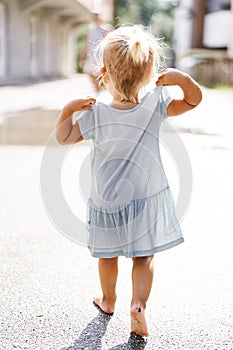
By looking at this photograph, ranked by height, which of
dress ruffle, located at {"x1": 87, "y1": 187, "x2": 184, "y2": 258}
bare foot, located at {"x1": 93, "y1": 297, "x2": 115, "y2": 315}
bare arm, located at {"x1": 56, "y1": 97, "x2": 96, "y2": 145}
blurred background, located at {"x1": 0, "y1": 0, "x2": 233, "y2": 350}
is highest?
bare arm, located at {"x1": 56, "y1": 97, "x2": 96, "y2": 145}

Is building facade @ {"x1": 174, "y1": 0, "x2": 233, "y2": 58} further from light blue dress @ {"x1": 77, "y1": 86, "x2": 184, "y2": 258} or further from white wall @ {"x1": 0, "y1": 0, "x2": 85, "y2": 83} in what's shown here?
light blue dress @ {"x1": 77, "y1": 86, "x2": 184, "y2": 258}

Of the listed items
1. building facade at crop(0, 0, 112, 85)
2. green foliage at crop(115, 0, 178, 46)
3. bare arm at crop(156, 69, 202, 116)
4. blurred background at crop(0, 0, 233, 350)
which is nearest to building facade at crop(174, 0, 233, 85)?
building facade at crop(0, 0, 112, 85)

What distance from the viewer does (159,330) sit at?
101 inches

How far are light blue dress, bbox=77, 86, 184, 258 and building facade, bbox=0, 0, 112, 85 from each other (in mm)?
17134

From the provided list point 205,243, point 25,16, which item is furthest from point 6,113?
point 25,16

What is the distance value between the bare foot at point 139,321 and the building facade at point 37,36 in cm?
1727

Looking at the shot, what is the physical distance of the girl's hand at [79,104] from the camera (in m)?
2.42

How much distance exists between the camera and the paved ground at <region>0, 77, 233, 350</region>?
2.48 metres

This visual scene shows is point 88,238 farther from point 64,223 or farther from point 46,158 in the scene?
point 46,158

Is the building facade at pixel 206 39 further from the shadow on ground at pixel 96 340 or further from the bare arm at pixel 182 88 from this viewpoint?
the shadow on ground at pixel 96 340

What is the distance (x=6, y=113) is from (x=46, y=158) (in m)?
8.30

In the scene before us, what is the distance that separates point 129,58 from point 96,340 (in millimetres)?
1121

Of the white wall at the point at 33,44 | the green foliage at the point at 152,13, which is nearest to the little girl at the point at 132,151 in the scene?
the white wall at the point at 33,44

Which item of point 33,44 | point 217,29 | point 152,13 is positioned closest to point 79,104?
point 33,44
